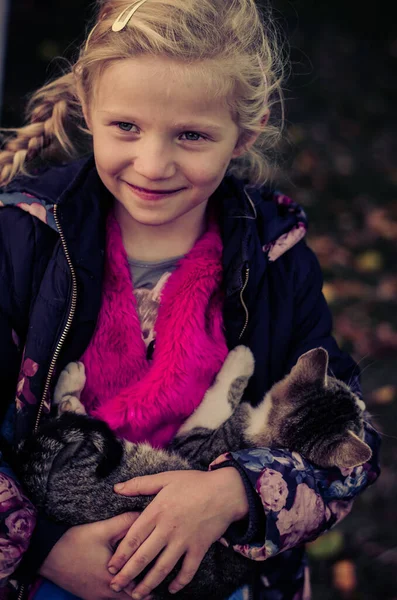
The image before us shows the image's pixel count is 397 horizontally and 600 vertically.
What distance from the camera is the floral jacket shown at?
1.53m

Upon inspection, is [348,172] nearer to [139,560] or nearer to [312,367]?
[312,367]

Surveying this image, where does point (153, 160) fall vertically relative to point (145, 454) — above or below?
above

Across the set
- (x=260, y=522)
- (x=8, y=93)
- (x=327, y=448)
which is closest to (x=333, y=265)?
(x=8, y=93)

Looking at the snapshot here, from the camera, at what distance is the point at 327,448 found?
5.78ft

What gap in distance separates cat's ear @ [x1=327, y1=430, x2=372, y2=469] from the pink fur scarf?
0.38 m

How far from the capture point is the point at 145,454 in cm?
167

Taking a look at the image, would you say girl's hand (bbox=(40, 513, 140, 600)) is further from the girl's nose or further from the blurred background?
the blurred background

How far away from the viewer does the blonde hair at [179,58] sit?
4.79ft

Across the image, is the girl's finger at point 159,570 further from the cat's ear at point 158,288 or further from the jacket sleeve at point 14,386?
the cat's ear at point 158,288

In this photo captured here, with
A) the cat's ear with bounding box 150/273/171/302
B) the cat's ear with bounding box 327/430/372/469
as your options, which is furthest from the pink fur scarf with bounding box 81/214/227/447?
the cat's ear with bounding box 327/430/372/469

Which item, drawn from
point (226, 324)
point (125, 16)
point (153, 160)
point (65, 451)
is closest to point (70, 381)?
point (65, 451)

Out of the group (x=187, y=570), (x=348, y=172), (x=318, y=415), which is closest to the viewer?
(x=187, y=570)

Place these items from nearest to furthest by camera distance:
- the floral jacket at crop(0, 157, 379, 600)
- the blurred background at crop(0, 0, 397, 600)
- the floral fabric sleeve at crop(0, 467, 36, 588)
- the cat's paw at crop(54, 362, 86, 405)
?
the floral fabric sleeve at crop(0, 467, 36, 588)
the floral jacket at crop(0, 157, 379, 600)
the cat's paw at crop(54, 362, 86, 405)
the blurred background at crop(0, 0, 397, 600)

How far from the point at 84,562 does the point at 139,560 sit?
0.13 metres
